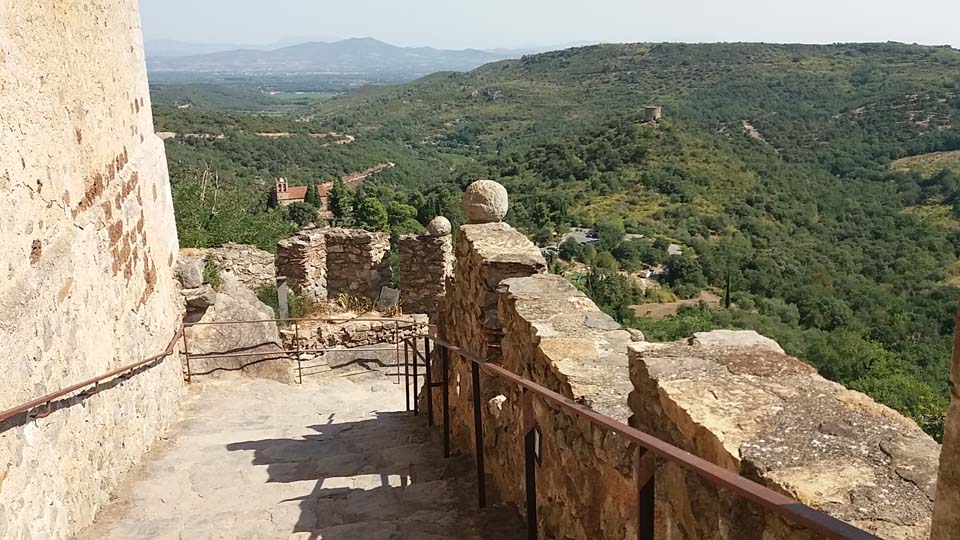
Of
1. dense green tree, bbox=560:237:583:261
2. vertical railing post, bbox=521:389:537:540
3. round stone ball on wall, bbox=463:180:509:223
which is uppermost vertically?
round stone ball on wall, bbox=463:180:509:223

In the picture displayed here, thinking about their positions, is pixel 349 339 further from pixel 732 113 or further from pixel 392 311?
pixel 732 113

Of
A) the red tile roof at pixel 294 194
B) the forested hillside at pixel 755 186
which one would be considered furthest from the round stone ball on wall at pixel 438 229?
the red tile roof at pixel 294 194

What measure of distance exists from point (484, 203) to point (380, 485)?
7.66ft

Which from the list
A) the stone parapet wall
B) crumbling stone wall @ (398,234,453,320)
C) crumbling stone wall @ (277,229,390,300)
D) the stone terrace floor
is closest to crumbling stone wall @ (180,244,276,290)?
crumbling stone wall @ (277,229,390,300)

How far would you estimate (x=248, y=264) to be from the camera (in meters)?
12.8

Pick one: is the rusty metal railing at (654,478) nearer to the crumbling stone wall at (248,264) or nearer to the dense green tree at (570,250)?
the crumbling stone wall at (248,264)

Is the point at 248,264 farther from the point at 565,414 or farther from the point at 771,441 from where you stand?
the point at 771,441

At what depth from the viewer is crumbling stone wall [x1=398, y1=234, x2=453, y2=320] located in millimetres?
14203

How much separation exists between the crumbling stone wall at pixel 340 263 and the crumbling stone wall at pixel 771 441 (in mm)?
11788

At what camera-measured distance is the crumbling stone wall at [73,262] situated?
312 centimetres

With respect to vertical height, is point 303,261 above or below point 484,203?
below

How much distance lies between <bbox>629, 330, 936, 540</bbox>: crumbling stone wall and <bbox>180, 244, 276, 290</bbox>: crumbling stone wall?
1079 centimetres

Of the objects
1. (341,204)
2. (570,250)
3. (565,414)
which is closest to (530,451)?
(565,414)

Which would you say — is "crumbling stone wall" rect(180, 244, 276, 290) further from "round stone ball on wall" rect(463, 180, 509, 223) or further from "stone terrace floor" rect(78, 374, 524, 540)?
"round stone ball on wall" rect(463, 180, 509, 223)
